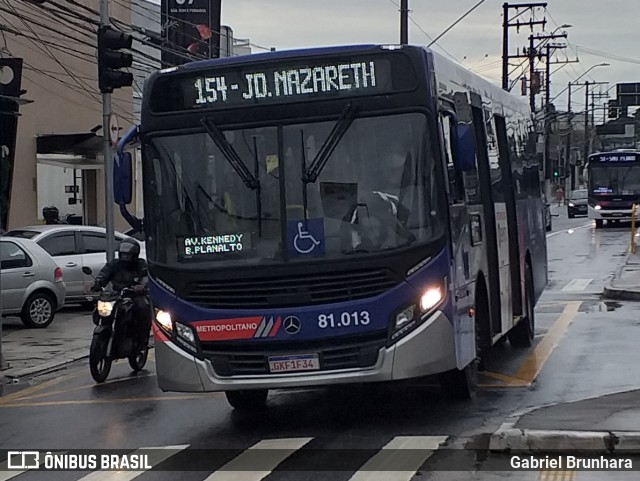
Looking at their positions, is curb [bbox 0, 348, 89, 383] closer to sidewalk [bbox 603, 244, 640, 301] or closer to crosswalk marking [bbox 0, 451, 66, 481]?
crosswalk marking [bbox 0, 451, 66, 481]

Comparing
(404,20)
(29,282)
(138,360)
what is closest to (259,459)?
(138,360)

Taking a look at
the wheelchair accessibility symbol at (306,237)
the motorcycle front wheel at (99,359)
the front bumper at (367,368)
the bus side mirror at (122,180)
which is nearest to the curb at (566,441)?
the front bumper at (367,368)

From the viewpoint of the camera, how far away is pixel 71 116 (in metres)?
35.8

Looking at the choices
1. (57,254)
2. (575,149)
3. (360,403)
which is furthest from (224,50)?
(575,149)

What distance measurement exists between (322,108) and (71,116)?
27.6 m

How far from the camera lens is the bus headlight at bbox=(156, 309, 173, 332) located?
9609mm

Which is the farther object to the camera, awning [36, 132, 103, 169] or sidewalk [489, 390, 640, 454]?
awning [36, 132, 103, 169]

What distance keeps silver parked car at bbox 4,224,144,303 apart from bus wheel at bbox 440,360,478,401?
1215 centimetres

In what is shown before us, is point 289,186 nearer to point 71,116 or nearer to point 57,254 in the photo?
point 57,254

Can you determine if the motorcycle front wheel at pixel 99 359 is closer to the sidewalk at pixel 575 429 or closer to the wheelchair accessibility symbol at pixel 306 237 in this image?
the wheelchair accessibility symbol at pixel 306 237

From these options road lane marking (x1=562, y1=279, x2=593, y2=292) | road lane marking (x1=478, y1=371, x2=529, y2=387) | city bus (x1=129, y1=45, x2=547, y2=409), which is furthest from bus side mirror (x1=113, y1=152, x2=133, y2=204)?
road lane marking (x1=562, y1=279, x2=593, y2=292)

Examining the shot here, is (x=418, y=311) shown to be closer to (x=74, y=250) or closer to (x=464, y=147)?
(x=464, y=147)

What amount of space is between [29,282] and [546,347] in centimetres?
915

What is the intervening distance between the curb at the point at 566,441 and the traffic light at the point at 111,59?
1063cm
